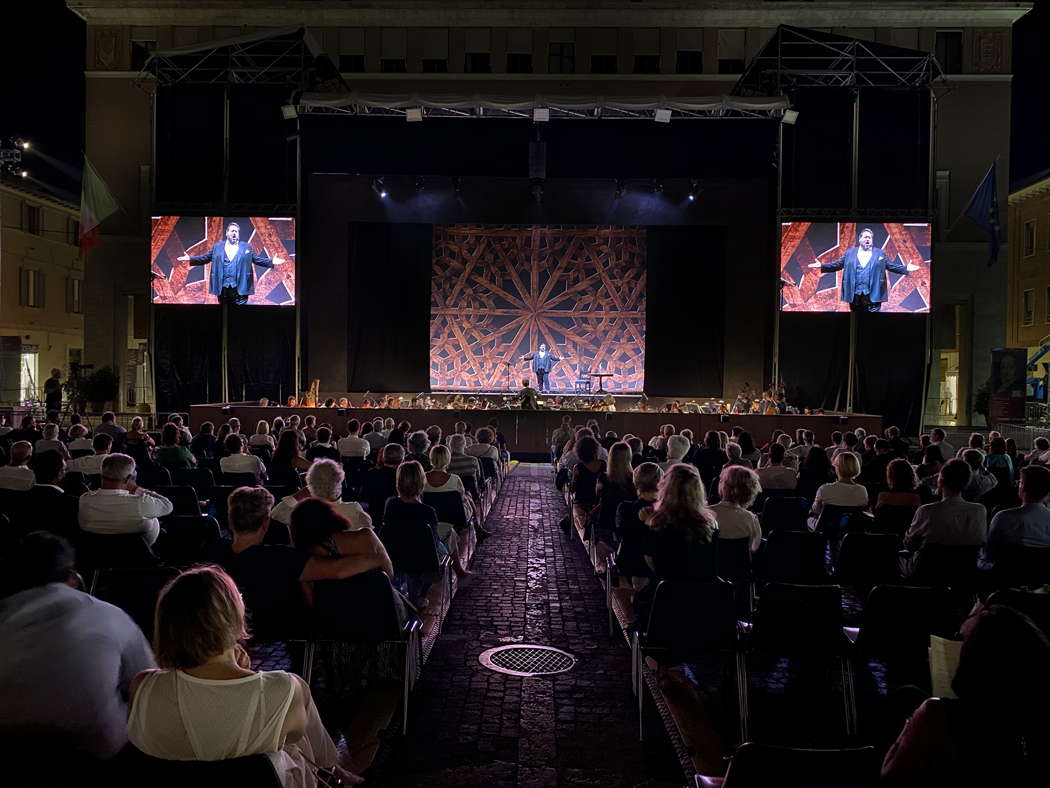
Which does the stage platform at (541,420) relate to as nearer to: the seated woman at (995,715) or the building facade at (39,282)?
the building facade at (39,282)

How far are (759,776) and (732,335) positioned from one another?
20184mm

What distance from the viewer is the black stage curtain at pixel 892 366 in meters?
19.7

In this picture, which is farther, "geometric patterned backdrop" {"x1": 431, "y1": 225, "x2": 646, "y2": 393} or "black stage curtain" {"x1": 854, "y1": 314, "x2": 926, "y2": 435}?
"geometric patterned backdrop" {"x1": 431, "y1": 225, "x2": 646, "y2": 393}

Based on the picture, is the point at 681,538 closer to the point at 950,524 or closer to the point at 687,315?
the point at 950,524

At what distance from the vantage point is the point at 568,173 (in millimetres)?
19656

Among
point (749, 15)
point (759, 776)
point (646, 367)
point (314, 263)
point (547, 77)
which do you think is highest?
point (749, 15)

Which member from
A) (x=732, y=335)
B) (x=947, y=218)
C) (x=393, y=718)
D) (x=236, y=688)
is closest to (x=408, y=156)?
(x=732, y=335)

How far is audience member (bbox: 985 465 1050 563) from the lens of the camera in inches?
197

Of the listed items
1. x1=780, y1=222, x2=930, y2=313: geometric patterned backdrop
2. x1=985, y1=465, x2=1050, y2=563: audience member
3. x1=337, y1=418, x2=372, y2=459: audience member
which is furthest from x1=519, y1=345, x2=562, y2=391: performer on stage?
x1=985, y1=465, x2=1050, y2=563: audience member

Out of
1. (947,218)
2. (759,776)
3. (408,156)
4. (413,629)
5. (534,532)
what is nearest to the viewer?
(759,776)

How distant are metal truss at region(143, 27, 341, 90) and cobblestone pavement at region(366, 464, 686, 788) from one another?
14669 millimetres

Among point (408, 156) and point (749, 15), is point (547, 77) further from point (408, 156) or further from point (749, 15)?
point (408, 156)

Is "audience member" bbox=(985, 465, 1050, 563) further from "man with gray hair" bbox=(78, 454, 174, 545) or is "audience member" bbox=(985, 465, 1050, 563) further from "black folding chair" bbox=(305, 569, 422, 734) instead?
"man with gray hair" bbox=(78, 454, 174, 545)

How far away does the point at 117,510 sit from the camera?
16.9 ft
